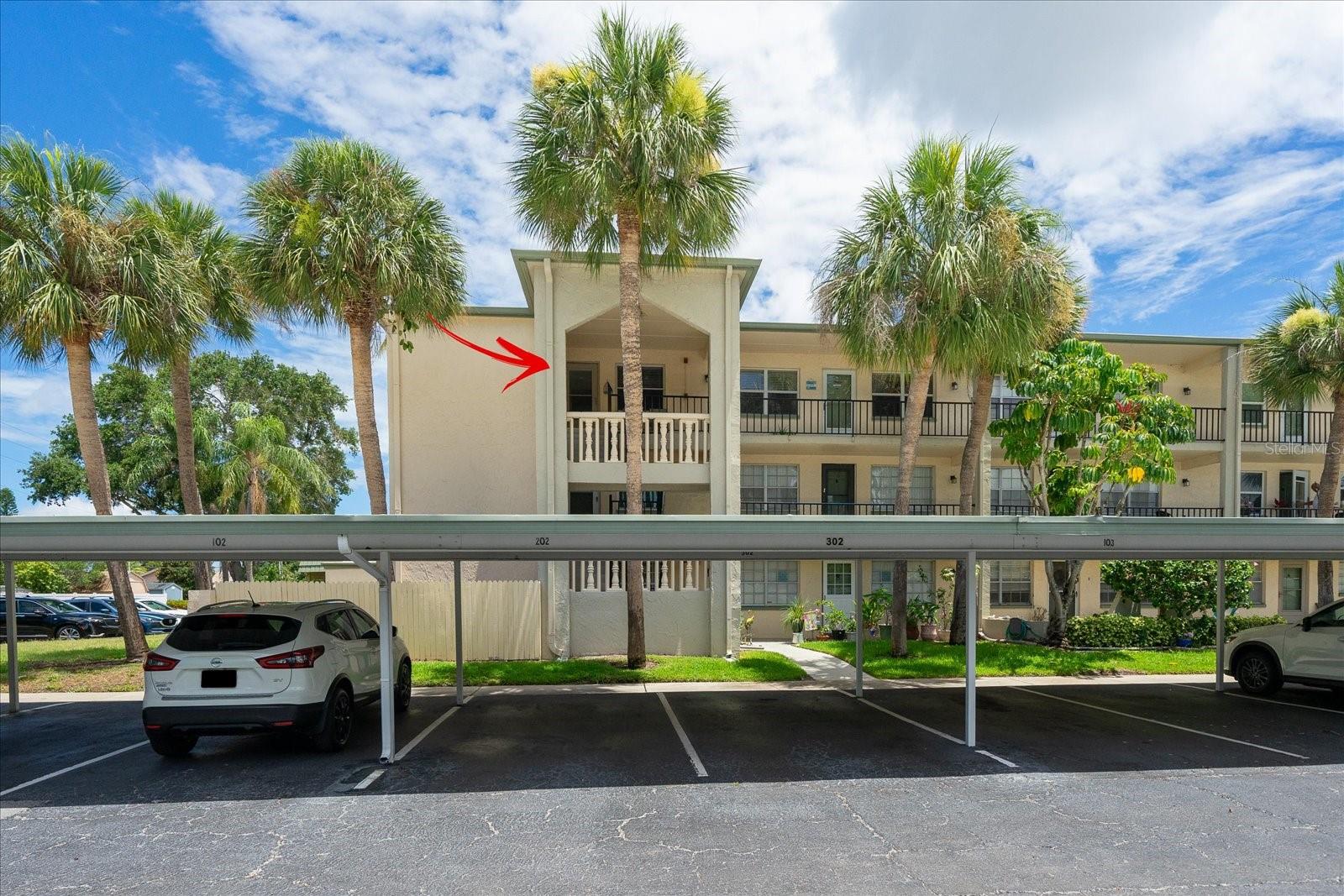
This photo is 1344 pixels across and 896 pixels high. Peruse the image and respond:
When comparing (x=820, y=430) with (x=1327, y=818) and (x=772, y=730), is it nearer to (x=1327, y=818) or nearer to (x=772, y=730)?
(x=772, y=730)

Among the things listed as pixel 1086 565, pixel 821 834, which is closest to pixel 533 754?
pixel 821 834

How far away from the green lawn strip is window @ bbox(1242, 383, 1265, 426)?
15.2 m

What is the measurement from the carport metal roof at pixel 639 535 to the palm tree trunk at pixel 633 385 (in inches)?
201

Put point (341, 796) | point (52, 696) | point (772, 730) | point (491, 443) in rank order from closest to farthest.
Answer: point (341, 796)
point (772, 730)
point (52, 696)
point (491, 443)

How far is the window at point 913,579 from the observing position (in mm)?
19578

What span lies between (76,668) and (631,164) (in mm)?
13476

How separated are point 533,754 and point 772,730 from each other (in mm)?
2922

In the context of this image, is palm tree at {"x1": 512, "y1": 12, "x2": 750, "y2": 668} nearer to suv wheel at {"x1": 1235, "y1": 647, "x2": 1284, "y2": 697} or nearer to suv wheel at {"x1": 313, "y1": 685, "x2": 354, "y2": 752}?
suv wheel at {"x1": 313, "y1": 685, "x2": 354, "y2": 752}

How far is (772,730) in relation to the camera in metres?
9.38

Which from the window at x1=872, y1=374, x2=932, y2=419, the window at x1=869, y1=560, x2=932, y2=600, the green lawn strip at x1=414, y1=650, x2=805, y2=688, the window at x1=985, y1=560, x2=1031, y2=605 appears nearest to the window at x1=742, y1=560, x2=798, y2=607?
the window at x1=869, y1=560, x2=932, y2=600

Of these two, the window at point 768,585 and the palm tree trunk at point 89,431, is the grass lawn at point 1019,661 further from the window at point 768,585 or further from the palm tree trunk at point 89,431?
the palm tree trunk at point 89,431

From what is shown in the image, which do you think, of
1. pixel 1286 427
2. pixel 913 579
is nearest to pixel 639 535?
pixel 913 579

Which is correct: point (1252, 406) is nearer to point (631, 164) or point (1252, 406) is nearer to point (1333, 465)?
point (1333, 465)

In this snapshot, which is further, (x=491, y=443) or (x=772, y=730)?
(x=491, y=443)
